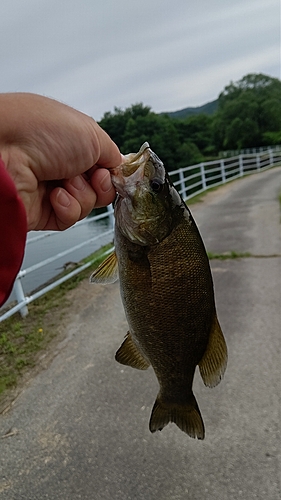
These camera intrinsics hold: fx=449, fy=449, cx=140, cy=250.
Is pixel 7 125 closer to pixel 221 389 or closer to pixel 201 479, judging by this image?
pixel 201 479

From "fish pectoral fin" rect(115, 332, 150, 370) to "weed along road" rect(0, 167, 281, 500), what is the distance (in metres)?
1.36

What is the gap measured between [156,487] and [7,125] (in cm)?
246

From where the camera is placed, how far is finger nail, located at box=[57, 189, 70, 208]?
5.59ft

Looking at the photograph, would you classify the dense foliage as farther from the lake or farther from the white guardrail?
the lake

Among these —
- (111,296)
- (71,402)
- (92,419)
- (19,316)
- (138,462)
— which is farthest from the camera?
(111,296)

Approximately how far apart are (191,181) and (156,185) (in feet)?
49.4

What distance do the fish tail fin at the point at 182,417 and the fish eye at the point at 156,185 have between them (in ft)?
2.90

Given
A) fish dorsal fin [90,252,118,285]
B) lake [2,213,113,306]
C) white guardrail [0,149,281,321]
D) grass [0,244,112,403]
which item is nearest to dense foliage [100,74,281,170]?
white guardrail [0,149,281,321]

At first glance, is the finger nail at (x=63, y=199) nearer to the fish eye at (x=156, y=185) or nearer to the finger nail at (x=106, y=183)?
the finger nail at (x=106, y=183)

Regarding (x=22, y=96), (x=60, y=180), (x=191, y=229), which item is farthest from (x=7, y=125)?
(x=191, y=229)

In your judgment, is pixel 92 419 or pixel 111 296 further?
pixel 111 296

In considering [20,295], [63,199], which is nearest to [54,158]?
[63,199]

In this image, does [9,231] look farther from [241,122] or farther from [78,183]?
[241,122]

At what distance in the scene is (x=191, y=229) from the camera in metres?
1.63
